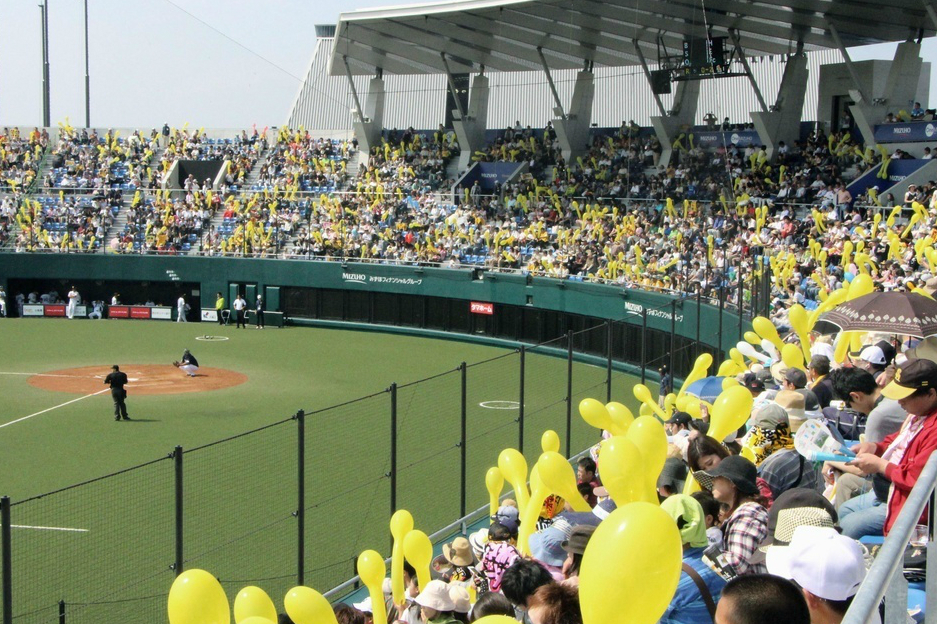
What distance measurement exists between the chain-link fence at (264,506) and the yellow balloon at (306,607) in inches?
126

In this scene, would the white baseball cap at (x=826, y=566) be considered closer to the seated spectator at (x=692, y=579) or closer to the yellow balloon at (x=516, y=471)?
the seated spectator at (x=692, y=579)

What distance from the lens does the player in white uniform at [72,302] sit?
39219 mm

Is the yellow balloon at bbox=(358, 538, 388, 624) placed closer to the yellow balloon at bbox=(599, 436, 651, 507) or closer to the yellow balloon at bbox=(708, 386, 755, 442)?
the yellow balloon at bbox=(599, 436, 651, 507)

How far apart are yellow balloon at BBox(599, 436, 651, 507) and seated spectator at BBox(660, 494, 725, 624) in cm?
35

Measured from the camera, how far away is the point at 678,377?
2273 centimetres

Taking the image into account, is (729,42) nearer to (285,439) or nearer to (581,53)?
(581,53)

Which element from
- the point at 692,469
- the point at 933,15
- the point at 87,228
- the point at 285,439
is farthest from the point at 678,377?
the point at 87,228

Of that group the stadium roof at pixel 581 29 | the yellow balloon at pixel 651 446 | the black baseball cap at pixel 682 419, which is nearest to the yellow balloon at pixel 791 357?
the black baseball cap at pixel 682 419

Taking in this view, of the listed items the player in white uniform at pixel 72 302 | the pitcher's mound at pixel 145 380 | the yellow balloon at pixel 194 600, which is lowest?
the pitcher's mound at pixel 145 380

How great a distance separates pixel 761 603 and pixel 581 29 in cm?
3411

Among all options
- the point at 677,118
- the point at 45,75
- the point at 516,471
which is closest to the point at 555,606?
the point at 516,471

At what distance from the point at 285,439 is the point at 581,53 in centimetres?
2499

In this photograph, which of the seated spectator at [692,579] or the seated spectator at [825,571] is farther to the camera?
the seated spectator at [692,579]

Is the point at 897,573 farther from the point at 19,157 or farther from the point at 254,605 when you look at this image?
the point at 19,157
